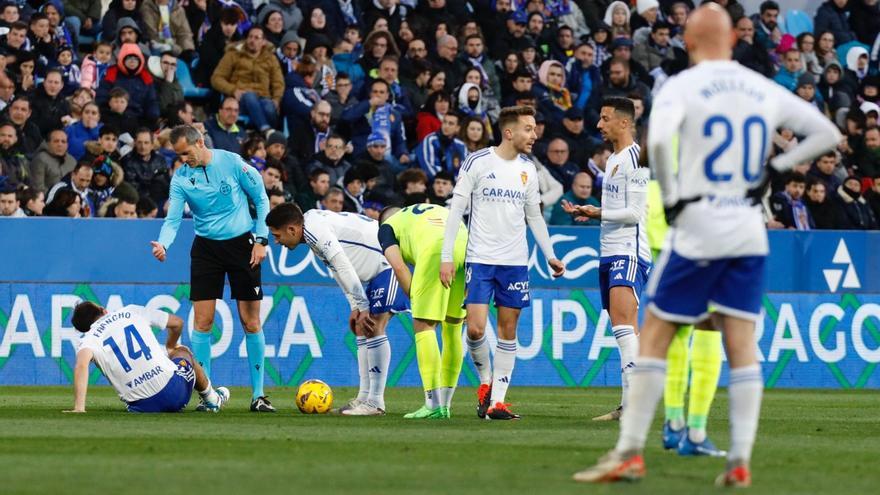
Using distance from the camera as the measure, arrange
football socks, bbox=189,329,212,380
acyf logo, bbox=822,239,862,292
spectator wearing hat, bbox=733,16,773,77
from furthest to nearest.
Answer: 1. spectator wearing hat, bbox=733,16,773,77
2. acyf logo, bbox=822,239,862,292
3. football socks, bbox=189,329,212,380

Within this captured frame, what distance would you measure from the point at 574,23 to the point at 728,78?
1966 centimetres

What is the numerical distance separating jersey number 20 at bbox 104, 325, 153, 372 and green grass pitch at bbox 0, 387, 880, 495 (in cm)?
46

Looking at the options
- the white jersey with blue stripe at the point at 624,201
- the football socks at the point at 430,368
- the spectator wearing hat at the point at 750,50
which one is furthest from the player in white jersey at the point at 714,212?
the spectator wearing hat at the point at 750,50

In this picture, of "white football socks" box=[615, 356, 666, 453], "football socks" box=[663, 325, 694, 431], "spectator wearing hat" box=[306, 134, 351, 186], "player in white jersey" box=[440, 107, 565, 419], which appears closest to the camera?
"white football socks" box=[615, 356, 666, 453]

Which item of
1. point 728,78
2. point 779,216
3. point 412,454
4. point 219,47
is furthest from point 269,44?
point 728,78

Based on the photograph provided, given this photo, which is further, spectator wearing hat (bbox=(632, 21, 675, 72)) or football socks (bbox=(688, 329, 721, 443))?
spectator wearing hat (bbox=(632, 21, 675, 72))

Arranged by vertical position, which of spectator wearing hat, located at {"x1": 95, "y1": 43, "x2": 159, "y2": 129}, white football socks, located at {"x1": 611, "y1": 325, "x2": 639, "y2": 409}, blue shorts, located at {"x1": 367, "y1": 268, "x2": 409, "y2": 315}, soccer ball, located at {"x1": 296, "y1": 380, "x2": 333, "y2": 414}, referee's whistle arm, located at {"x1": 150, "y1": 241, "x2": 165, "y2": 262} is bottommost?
soccer ball, located at {"x1": 296, "y1": 380, "x2": 333, "y2": 414}

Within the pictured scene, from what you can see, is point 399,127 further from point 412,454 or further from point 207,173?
point 412,454

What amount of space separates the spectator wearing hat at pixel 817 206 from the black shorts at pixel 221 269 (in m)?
11.6

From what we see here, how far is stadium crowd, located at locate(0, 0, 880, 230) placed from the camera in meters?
20.5

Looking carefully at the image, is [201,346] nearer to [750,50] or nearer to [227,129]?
[227,129]

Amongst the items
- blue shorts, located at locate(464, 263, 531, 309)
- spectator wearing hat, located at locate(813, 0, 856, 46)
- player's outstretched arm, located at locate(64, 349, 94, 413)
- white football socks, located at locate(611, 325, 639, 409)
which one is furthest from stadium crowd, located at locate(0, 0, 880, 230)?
player's outstretched arm, located at locate(64, 349, 94, 413)

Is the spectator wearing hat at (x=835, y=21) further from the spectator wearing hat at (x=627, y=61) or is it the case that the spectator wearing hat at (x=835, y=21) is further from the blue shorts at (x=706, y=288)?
the blue shorts at (x=706, y=288)

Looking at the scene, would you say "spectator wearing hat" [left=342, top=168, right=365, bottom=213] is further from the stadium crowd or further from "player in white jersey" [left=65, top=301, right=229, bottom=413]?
"player in white jersey" [left=65, top=301, right=229, bottom=413]
